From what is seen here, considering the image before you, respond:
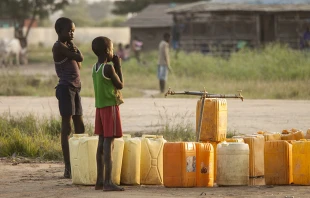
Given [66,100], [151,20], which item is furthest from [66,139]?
[151,20]

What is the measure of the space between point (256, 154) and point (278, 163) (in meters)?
0.40

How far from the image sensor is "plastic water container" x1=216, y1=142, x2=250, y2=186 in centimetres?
895

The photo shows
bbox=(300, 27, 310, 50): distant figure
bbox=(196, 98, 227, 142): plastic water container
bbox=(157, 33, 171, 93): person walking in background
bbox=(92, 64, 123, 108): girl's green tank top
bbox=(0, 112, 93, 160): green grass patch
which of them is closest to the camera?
bbox=(92, 64, 123, 108): girl's green tank top

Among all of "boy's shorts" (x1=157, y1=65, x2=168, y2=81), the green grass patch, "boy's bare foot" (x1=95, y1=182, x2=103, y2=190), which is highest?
"boy's shorts" (x1=157, y1=65, x2=168, y2=81)

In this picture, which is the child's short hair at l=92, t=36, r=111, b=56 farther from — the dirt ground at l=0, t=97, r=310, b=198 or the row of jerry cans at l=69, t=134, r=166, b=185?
the dirt ground at l=0, t=97, r=310, b=198

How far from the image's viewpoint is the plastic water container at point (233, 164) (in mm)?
8945

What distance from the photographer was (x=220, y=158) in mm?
9000

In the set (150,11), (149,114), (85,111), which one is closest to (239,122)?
(149,114)

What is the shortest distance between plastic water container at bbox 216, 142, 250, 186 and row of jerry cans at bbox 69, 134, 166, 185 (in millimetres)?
615

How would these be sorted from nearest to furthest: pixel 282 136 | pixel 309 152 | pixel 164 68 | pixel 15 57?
pixel 309 152 → pixel 282 136 → pixel 164 68 → pixel 15 57

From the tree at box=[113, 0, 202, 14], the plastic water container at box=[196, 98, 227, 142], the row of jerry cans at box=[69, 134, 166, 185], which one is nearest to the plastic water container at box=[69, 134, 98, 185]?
the row of jerry cans at box=[69, 134, 166, 185]

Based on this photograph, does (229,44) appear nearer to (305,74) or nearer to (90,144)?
(305,74)

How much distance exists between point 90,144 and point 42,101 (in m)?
11.3

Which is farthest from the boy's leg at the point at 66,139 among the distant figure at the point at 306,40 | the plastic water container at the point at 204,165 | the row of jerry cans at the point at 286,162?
the distant figure at the point at 306,40
